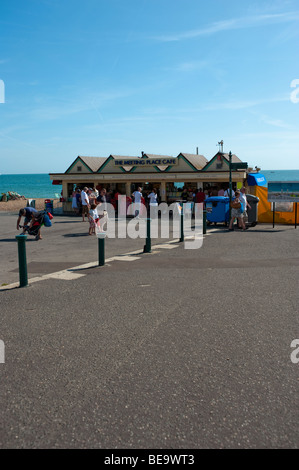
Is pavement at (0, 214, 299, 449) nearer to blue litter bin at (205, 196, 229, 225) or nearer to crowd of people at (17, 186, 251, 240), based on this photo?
crowd of people at (17, 186, 251, 240)

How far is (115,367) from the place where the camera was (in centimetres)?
454

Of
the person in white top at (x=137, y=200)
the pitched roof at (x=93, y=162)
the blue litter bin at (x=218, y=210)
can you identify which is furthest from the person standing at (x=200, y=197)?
the pitched roof at (x=93, y=162)

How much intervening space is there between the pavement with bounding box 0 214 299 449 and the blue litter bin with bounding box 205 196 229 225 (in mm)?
9616

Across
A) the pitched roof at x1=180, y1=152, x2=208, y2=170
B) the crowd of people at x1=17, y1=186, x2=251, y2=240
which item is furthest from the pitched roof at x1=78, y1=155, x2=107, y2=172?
the pitched roof at x1=180, y1=152, x2=208, y2=170

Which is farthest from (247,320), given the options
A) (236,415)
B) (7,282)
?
(7,282)

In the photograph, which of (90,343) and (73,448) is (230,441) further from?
(90,343)

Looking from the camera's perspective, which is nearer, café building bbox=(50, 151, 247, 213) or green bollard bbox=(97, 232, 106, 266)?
green bollard bbox=(97, 232, 106, 266)

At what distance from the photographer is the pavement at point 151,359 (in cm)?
340

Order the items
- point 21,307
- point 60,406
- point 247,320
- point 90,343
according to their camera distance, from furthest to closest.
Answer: point 21,307, point 247,320, point 90,343, point 60,406

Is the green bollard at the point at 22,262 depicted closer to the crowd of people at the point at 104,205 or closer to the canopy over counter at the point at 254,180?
the crowd of people at the point at 104,205

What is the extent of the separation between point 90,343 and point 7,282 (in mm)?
4244

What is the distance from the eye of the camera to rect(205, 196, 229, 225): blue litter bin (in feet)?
62.5

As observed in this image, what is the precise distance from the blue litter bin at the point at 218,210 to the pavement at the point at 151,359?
9.62 meters

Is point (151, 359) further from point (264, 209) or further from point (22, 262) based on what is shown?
point (264, 209)
